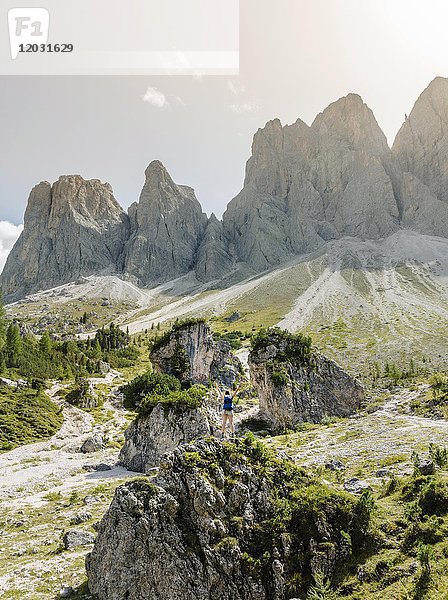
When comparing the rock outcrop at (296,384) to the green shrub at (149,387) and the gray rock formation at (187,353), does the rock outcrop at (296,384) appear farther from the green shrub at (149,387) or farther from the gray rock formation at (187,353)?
the gray rock formation at (187,353)

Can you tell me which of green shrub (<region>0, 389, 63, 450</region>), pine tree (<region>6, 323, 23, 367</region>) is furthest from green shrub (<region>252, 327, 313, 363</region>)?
pine tree (<region>6, 323, 23, 367</region>)

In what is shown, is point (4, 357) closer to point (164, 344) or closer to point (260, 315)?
point (164, 344)

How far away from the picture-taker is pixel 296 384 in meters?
40.3

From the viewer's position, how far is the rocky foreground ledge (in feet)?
40.3

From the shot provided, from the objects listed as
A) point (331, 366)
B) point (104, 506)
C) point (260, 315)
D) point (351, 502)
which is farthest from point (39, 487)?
point (260, 315)

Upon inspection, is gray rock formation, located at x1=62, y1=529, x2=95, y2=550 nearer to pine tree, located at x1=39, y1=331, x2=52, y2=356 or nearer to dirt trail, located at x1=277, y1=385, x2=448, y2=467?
dirt trail, located at x1=277, y1=385, x2=448, y2=467

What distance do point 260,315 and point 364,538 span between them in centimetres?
14672

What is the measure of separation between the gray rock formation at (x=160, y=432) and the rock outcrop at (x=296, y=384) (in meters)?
8.82

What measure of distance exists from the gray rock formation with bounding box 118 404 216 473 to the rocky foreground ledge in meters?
18.0

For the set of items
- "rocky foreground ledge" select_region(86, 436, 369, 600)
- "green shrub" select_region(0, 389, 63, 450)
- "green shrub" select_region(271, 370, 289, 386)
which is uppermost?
"green shrub" select_region(271, 370, 289, 386)

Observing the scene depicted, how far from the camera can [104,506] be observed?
24.3m

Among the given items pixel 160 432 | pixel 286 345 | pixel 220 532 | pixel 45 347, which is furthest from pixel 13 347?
pixel 220 532

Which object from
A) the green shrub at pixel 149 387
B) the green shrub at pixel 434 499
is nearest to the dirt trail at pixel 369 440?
the green shrub at pixel 434 499

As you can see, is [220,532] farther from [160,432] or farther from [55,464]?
[55,464]
